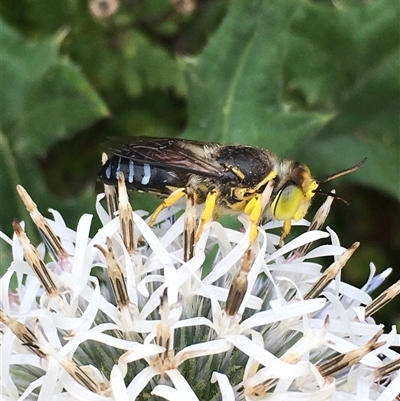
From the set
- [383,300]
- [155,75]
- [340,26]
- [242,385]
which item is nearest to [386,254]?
[340,26]

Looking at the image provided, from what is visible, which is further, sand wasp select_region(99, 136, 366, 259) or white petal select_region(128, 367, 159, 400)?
sand wasp select_region(99, 136, 366, 259)

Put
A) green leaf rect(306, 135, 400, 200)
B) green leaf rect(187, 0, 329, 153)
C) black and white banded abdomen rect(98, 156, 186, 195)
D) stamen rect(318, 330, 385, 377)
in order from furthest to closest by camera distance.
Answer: green leaf rect(306, 135, 400, 200) → green leaf rect(187, 0, 329, 153) → black and white banded abdomen rect(98, 156, 186, 195) → stamen rect(318, 330, 385, 377)

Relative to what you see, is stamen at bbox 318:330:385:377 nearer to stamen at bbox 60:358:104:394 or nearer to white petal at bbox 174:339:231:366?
white petal at bbox 174:339:231:366

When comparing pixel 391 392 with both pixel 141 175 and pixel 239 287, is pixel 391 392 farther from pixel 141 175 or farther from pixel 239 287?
pixel 141 175

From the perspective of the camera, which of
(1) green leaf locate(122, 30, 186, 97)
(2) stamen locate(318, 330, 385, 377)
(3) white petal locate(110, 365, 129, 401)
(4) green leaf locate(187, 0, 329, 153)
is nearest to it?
(3) white petal locate(110, 365, 129, 401)

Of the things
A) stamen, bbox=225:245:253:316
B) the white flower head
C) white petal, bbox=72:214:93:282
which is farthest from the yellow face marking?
white petal, bbox=72:214:93:282

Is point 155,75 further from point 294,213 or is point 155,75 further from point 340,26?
point 294,213

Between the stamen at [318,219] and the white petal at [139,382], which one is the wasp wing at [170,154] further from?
the white petal at [139,382]

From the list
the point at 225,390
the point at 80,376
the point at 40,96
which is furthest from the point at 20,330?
the point at 40,96
